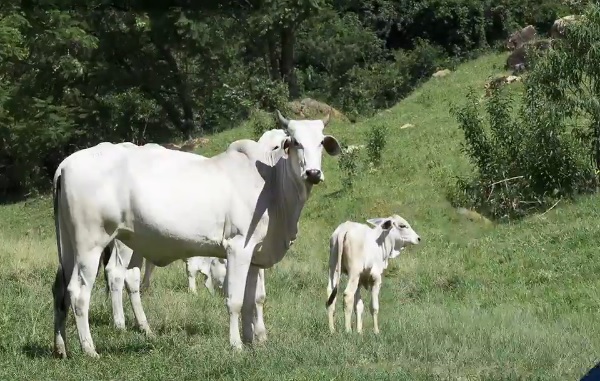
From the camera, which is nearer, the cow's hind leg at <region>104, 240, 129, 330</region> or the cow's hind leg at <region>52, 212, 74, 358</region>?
the cow's hind leg at <region>52, 212, 74, 358</region>

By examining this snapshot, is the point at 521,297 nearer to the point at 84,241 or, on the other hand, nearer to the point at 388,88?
the point at 84,241

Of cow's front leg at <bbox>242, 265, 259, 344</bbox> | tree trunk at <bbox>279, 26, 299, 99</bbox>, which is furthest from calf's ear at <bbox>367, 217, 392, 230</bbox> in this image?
tree trunk at <bbox>279, 26, 299, 99</bbox>

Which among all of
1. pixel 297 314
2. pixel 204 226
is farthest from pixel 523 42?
pixel 204 226

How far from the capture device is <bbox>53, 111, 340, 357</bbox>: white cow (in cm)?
839

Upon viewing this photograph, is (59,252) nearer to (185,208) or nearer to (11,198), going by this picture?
(185,208)

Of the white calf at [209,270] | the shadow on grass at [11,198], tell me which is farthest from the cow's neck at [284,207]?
the shadow on grass at [11,198]

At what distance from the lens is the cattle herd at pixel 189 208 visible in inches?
330

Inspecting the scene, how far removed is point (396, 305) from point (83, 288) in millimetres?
6669

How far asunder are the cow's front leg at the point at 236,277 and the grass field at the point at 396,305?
1.02 feet

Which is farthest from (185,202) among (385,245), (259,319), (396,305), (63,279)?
(396,305)

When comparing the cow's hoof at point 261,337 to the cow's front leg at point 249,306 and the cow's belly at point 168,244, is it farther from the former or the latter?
the cow's belly at point 168,244

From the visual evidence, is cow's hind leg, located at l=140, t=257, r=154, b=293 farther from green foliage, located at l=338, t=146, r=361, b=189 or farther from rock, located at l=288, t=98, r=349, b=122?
rock, located at l=288, t=98, r=349, b=122

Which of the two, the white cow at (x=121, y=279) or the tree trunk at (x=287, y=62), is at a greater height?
the white cow at (x=121, y=279)

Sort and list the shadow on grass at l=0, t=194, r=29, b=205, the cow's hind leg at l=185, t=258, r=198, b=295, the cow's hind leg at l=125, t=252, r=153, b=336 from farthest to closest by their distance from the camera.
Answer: the shadow on grass at l=0, t=194, r=29, b=205 → the cow's hind leg at l=185, t=258, r=198, b=295 → the cow's hind leg at l=125, t=252, r=153, b=336
